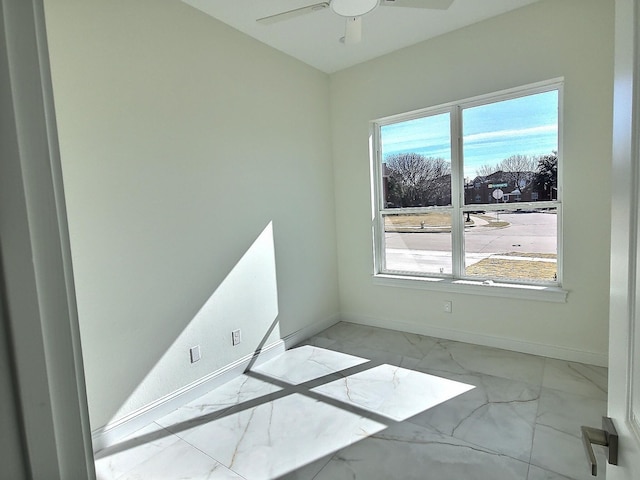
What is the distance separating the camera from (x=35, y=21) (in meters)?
0.44

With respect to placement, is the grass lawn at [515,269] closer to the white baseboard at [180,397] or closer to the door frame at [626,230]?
the white baseboard at [180,397]

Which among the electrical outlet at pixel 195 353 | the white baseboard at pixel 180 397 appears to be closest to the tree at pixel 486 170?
the white baseboard at pixel 180 397

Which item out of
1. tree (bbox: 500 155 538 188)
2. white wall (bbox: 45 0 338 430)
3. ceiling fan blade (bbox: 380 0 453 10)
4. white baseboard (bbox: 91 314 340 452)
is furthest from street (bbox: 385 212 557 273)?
ceiling fan blade (bbox: 380 0 453 10)

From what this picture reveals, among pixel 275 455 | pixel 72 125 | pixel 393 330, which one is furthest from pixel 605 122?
pixel 72 125

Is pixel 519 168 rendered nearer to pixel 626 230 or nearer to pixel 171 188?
pixel 626 230

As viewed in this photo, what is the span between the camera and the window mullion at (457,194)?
10.8ft

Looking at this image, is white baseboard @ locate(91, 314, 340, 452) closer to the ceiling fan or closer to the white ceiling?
the ceiling fan

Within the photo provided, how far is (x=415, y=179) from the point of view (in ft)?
11.9

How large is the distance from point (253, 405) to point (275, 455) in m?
0.55

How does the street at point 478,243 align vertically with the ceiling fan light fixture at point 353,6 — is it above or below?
below

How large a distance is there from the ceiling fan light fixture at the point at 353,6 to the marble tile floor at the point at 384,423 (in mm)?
2536

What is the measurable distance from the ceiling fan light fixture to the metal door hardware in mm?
2121

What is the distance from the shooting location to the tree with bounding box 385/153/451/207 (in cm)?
348

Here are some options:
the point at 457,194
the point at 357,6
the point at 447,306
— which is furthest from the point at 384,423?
the point at 357,6
